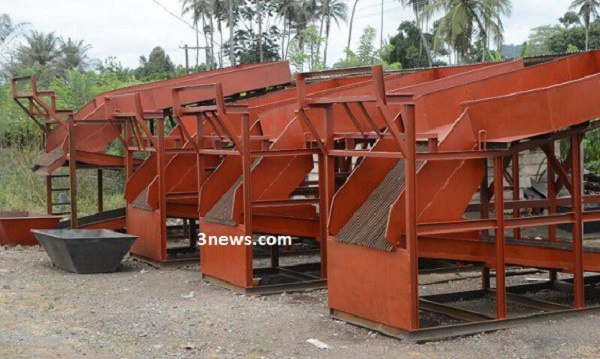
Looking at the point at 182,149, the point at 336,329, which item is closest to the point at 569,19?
the point at 182,149

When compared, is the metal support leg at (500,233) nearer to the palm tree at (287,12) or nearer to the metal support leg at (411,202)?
the metal support leg at (411,202)

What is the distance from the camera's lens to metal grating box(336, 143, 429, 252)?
1062 cm

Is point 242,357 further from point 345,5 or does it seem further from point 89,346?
point 345,5

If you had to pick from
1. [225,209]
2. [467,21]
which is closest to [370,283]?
[225,209]

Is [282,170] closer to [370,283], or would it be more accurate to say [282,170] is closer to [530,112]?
[370,283]

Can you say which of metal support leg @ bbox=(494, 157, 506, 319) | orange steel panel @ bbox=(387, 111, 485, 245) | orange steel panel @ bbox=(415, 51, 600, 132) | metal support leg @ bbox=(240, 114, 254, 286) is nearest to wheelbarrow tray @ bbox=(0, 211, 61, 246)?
metal support leg @ bbox=(240, 114, 254, 286)

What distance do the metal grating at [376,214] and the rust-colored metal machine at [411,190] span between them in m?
0.02

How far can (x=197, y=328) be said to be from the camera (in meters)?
11.3

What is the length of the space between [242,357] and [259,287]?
13.2 feet

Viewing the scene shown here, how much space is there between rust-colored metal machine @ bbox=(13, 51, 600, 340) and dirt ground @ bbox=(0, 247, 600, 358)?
0.36 meters

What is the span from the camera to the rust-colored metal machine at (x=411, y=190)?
1040 centimetres

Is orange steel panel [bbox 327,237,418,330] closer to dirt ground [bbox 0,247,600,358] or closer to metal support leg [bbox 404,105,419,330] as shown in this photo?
metal support leg [bbox 404,105,419,330]

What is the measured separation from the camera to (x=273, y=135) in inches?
587

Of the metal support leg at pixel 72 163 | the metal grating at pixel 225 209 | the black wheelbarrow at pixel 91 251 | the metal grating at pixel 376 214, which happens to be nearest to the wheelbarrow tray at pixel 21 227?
the metal support leg at pixel 72 163
